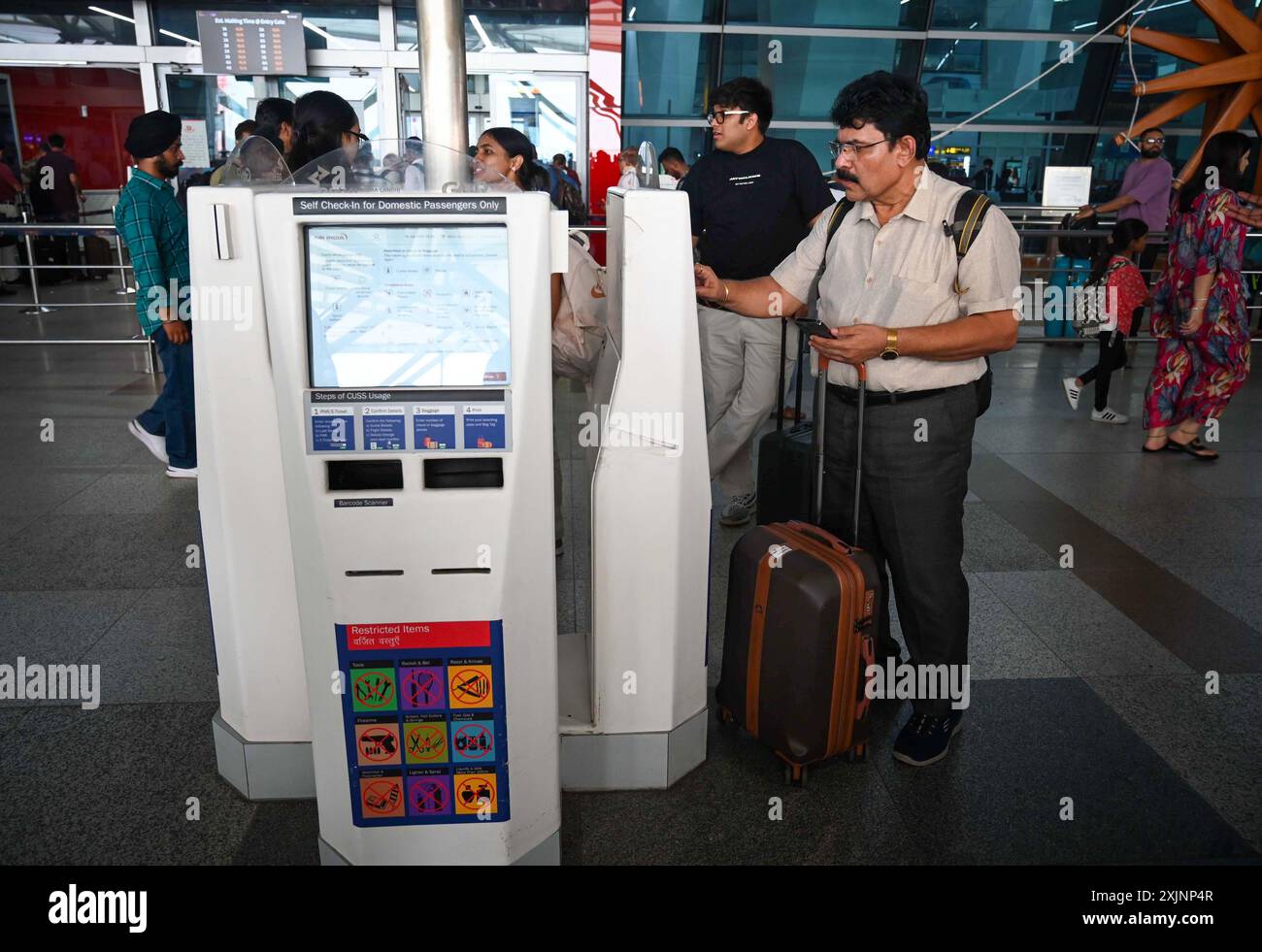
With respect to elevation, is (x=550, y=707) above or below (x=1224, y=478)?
above

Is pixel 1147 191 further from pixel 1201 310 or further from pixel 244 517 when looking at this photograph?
pixel 244 517

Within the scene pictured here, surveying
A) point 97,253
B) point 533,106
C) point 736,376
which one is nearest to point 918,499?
point 736,376

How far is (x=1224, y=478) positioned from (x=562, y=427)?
357cm

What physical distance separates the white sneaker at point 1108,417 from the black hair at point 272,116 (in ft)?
15.9

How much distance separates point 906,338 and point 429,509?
1138 millimetres

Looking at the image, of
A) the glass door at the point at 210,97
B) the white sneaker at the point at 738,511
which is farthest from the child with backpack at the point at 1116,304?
the glass door at the point at 210,97

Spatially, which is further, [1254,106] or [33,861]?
[1254,106]

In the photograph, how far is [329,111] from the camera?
3369 mm

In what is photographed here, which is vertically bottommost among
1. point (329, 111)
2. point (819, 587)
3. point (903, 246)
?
point (819, 587)

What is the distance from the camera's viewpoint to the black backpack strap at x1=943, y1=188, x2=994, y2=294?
2160mm

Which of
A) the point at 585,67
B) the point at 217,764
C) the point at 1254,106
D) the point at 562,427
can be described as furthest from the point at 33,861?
the point at 1254,106

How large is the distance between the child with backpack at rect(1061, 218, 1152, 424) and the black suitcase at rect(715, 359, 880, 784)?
13.0ft

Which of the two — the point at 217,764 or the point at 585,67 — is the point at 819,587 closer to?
the point at 217,764

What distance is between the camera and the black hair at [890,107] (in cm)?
213
